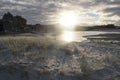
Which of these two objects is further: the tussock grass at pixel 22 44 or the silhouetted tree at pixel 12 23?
the silhouetted tree at pixel 12 23

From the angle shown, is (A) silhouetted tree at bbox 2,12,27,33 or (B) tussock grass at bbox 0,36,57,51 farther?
(A) silhouetted tree at bbox 2,12,27,33

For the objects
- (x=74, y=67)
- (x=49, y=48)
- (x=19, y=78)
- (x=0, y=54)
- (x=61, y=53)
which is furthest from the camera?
(x=49, y=48)

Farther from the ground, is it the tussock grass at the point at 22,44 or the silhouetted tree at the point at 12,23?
the silhouetted tree at the point at 12,23

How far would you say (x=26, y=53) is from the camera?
13.4 m

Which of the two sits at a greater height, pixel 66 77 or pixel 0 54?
pixel 0 54

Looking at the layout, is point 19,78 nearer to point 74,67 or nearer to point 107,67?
point 74,67

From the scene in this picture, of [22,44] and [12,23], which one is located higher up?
[12,23]

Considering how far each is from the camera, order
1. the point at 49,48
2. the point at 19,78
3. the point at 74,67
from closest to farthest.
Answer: the point at 19,78 → the point at 74,67 → the point at 49,48

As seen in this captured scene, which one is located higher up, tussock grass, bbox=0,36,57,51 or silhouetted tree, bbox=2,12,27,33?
silhouetted tree, bbox=2,12,27,33

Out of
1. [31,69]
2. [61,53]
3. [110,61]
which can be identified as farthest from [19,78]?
[110,61]

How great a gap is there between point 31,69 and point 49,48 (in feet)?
15.7

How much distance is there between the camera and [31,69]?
1063cm

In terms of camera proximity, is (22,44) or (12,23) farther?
(12,23)

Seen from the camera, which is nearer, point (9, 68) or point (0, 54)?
point (9, 68)
